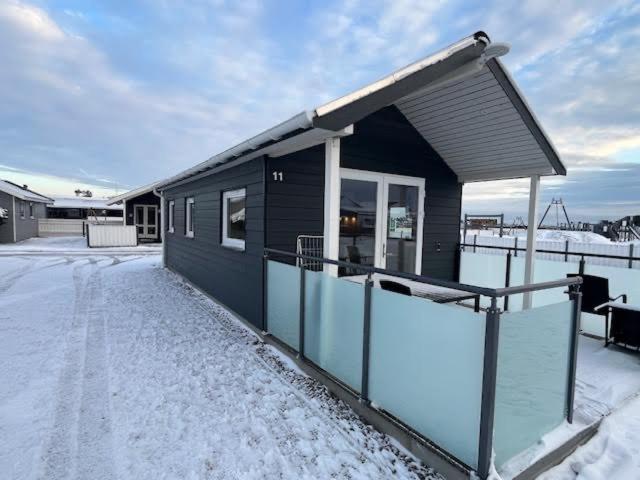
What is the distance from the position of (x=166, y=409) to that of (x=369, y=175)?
12.2 ft

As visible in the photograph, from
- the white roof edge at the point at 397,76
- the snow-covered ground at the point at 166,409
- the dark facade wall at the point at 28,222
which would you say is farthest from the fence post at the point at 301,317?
the dark facade wall at the point at 28,222

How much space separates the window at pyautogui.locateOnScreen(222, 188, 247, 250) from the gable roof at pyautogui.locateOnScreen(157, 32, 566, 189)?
506 mm

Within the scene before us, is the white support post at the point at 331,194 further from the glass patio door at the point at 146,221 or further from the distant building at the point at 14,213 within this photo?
the distant building at the point at 14,213

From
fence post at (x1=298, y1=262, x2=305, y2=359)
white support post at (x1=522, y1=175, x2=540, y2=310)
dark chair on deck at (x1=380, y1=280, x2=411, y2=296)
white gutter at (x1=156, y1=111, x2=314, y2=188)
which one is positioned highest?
white gutter at (x1=156, y1=111, x2=314, y2=188)

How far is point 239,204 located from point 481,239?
11.1 meters

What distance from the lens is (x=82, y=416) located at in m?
2.53

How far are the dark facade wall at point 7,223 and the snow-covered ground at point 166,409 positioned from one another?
51.6ft

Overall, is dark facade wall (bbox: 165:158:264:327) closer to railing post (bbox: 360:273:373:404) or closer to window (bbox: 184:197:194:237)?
window (bbox: 184:197:194:237)

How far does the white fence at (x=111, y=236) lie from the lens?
16.1 meters

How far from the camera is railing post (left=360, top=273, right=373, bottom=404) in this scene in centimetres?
247

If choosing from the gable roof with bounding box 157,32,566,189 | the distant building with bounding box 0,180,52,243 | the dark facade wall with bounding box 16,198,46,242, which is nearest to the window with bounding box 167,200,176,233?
the gable roof with bounding box 157,32,566,189

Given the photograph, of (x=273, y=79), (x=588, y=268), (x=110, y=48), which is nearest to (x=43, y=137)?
(x=110, y=48)

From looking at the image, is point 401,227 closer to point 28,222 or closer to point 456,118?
point 456,118

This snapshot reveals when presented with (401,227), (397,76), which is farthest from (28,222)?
(397,76)
